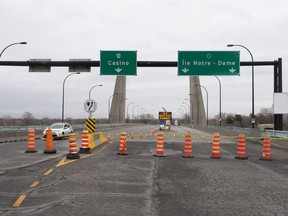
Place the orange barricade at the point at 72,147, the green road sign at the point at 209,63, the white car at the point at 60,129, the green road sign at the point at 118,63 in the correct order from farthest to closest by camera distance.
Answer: the white car at the point at 60,129 < the green road sign at the point at 118,63 < the green road sign at the point at 209,63 < the orange barricade at the point at 72,147

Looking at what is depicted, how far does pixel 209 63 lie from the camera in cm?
2442

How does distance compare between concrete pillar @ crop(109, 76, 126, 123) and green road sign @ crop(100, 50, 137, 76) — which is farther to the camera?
concrete pillar @ crop(109, 76, 126, 123)

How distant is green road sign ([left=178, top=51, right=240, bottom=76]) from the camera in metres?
24.2

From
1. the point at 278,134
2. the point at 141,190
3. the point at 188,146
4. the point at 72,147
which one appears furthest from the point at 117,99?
the point at 141,190

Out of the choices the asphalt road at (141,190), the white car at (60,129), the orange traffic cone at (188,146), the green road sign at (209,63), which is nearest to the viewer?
the asphalt road at (141,190)

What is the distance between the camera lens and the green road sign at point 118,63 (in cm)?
2438

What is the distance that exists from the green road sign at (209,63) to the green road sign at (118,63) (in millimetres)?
3396

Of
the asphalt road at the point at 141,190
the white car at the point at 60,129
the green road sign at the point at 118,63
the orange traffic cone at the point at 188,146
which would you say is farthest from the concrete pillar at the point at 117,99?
the asphalt road at the point at 141,190

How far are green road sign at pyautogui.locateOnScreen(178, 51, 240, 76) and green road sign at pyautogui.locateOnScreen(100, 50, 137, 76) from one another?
3396 millimetres

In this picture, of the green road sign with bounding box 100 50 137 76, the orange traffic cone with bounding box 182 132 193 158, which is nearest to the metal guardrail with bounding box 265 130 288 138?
the orange traffic cone with bounding box 182 132 193 158

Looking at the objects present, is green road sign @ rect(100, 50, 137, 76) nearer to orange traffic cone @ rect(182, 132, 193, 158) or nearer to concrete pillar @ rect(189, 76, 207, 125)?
orange traffic cone @ rect(182, 132, 193, 158)

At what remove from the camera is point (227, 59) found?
2433 cm

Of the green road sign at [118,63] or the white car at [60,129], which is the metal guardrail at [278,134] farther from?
the white car at [60,129]

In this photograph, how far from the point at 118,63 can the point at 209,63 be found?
6607 millimetres
